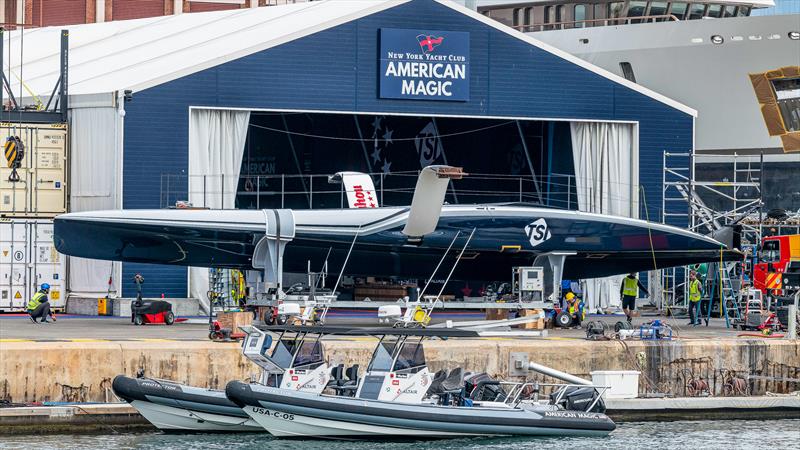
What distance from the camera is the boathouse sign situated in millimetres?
37719

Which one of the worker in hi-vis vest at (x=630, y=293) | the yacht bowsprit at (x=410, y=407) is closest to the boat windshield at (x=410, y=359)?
the yacht bowsprit at (x=410, y=407)

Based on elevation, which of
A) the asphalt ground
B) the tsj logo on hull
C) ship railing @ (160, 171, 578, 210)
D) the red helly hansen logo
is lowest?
the asphalt ground

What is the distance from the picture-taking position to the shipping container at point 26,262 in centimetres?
3528

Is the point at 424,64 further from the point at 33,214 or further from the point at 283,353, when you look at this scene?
the point at 283,353

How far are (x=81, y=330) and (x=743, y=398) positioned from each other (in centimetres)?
1365

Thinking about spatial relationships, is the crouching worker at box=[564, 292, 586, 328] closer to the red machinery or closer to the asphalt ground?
the asphalt ground

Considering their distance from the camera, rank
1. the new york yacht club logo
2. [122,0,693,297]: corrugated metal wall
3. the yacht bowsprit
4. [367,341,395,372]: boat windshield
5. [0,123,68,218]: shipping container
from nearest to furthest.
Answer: the yacht bowsprit
[367,341,395,372]: boat windshield
[122,0,693,297]: corrugated metal wall
[0,123,68,218]: shipping container
the new york yacht club logo

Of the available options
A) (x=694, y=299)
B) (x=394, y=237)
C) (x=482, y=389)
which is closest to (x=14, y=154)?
(x=394, y=237)

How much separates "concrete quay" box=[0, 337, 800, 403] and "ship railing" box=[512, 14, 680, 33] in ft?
77.6

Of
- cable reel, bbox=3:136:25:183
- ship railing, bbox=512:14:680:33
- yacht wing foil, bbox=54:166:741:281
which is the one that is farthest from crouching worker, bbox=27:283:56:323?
ship railing, bbox=512:14:680:33

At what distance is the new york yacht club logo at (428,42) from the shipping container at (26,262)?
10.9m

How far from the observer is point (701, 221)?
41969 mm

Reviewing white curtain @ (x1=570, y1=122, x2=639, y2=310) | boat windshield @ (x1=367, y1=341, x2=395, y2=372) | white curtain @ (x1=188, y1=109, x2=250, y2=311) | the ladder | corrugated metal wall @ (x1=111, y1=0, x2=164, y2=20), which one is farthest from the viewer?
corrugated metal wall @ (x1=111, y1=0, x2=164, y2=20)

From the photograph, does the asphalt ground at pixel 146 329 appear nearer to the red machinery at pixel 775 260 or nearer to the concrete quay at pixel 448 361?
the red machinery at pixel 775 260
